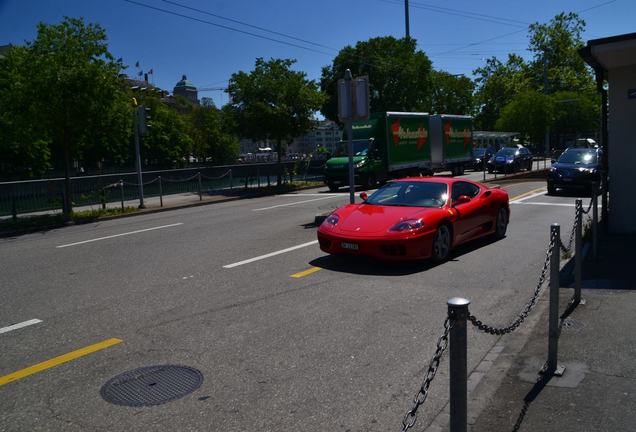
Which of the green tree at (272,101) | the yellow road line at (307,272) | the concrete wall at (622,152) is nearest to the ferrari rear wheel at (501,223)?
the concrete wall at (622,152)

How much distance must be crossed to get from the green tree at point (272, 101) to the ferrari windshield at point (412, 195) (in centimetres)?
1921

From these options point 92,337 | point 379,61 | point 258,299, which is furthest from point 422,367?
point 379,61

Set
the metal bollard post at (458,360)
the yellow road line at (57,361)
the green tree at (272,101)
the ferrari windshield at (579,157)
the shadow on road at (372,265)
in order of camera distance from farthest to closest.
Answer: the green tree at (272,101) < the ferrari windshield at (579,157) < the shadow on road at (372,265) < the yellow road line at (57,361) < the metal bollard post at (458,360)

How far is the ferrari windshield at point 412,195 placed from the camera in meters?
→ 9.38

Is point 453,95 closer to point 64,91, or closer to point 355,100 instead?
point 64,91

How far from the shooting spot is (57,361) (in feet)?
16.9

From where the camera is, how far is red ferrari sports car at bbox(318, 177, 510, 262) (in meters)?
8.34

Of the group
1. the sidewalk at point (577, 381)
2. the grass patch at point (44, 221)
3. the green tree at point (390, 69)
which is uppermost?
the green tree at point (390, 69)

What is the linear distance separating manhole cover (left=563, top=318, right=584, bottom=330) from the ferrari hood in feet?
10.2

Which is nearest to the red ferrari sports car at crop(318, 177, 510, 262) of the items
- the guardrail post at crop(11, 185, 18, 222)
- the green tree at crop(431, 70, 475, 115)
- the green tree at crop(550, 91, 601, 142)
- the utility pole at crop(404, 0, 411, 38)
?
the guardrail post at crop(11, 185, 18, 222)

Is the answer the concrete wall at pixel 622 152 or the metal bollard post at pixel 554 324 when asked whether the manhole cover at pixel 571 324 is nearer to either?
the metal bollard post at pixel 554 324

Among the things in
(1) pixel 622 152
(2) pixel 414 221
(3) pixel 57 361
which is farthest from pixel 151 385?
(1) pixel 622 152

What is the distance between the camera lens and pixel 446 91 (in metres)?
78.9

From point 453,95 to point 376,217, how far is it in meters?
74.9
